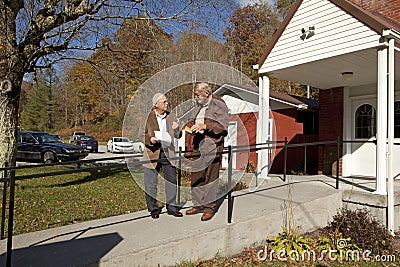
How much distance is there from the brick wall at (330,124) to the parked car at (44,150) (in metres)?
9.43

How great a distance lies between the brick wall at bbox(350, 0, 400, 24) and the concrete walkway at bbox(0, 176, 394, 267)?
3.70 metres

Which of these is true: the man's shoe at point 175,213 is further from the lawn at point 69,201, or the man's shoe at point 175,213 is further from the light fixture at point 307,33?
the light fixture at point 307,33

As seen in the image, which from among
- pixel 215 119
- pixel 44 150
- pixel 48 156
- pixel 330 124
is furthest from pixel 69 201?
pixel 44 150

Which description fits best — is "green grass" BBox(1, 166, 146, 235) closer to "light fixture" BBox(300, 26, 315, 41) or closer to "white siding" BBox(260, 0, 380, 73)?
"white siding" BBox(260, 0, 380, 73)

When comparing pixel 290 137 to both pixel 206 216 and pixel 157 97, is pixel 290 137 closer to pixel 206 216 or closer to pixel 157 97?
pixel 206 216

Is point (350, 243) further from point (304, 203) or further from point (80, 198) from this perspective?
point (80, 198)

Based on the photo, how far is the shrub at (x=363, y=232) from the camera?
11.9 feet

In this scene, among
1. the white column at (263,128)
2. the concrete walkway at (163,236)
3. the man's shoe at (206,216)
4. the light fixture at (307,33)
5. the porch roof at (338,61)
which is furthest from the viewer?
the white column at (263,128)

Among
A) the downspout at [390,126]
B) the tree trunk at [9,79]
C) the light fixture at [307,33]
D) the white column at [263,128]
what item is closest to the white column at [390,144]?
the downspout at [390,126]

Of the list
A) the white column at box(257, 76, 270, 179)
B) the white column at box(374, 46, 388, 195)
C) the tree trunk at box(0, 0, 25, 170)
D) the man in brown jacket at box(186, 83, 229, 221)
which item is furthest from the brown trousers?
the tree trunk at box(0, 0, 25, 170)

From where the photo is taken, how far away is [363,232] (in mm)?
3709

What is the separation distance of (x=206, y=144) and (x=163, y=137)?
0.51 metres

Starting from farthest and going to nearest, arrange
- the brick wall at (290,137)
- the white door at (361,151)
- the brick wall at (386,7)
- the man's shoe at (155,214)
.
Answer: the brick wall at (290,137), the white door at (361,151), the brick wall at (386,7), the man's shoe at (155,214)

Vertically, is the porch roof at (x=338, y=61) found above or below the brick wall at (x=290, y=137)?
above
